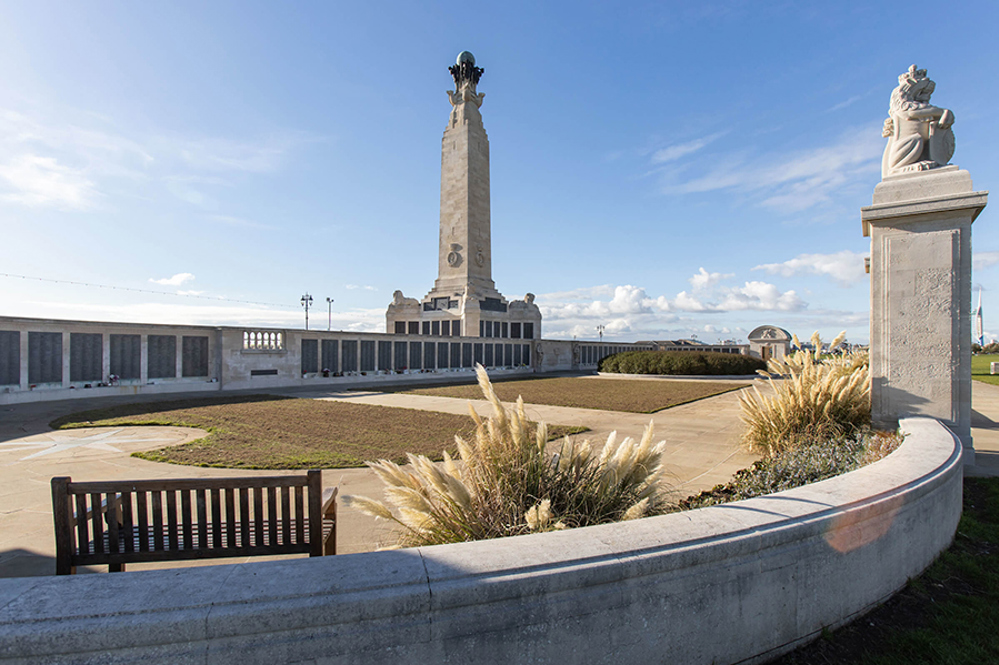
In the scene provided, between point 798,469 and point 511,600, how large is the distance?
3.66 meters

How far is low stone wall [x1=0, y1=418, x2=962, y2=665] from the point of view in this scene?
5.02 ft

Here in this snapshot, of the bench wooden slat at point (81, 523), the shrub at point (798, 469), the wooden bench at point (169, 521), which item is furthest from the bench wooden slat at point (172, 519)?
the shrub at point (798, 469)

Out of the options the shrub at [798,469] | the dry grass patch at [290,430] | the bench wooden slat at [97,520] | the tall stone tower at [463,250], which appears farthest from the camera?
the tall stone tower at [463,250]

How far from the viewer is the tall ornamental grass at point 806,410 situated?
229 inches

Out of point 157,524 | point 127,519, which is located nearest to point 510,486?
point 157,524

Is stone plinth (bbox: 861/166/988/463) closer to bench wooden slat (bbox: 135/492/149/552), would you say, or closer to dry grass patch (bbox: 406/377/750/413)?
dry grass patch (bbox: 406/377/750/413)

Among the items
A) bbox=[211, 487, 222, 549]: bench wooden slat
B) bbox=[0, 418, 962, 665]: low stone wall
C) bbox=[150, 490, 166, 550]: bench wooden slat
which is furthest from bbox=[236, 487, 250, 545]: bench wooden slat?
bbox=[0, 418, 962, 665]: low stone wall

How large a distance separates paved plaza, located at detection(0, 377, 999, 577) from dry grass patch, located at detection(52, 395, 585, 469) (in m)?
0.36

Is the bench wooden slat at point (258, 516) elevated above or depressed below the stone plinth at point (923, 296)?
below

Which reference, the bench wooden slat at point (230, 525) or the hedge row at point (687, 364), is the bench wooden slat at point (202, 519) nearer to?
the bench wooden slat at point (230, 525)

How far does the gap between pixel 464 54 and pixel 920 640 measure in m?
38.6

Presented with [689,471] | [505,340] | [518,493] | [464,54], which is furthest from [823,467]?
[464,54]

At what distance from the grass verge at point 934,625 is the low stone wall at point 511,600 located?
10 cm

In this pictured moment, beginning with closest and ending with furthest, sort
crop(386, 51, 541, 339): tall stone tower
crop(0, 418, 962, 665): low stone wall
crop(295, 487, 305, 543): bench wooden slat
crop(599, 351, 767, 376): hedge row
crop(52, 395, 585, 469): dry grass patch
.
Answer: crop(0, 418, 962, 665): low stone wall → crop(295, 487, 305, 543): bench wooden slat → crop(52, 395, 585, 469): dry grass patch → crop(599, 351, 767, 376): hedge row → crop(386, 51, 541, 339): tall stone tower
